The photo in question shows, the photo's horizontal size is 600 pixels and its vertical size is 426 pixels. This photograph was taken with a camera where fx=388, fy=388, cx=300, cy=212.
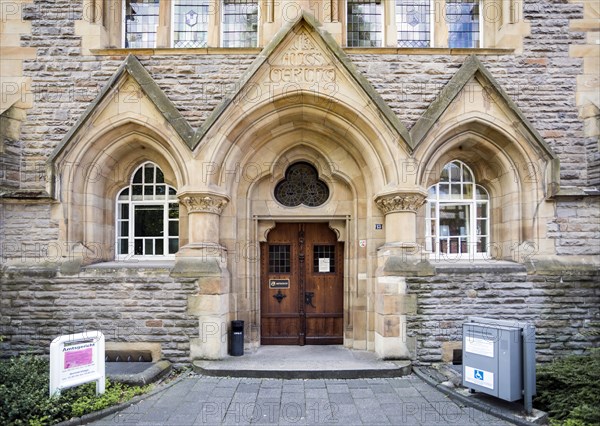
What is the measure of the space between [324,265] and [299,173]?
6.38ft

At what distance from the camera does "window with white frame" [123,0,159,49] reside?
796 centimetres

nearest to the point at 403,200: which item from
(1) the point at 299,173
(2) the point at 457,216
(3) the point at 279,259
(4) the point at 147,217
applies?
(2) the point at 457,216

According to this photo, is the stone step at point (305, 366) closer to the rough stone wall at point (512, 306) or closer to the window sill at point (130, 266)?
the rough stone wall at point (512, 306)

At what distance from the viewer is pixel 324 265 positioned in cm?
789

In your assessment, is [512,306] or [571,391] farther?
[512,306]

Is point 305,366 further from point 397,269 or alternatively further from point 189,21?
point 189,21

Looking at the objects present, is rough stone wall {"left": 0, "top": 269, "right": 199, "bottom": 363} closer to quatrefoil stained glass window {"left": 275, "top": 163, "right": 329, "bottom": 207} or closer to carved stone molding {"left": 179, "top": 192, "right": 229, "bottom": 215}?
carved stone molding {"left": 179, "top": 192, "right": 229, "bottom": 215}

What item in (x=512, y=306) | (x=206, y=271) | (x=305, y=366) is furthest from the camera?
(x=512, y=306)

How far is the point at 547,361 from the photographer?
6.81 m

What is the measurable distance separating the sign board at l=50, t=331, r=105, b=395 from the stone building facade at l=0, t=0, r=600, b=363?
147 cm

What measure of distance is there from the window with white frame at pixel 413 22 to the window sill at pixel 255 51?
2.52 feet

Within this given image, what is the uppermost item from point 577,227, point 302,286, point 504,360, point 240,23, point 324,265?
point 240,23

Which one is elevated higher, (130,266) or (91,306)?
(130,266)

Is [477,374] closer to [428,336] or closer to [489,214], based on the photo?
[428,336]
